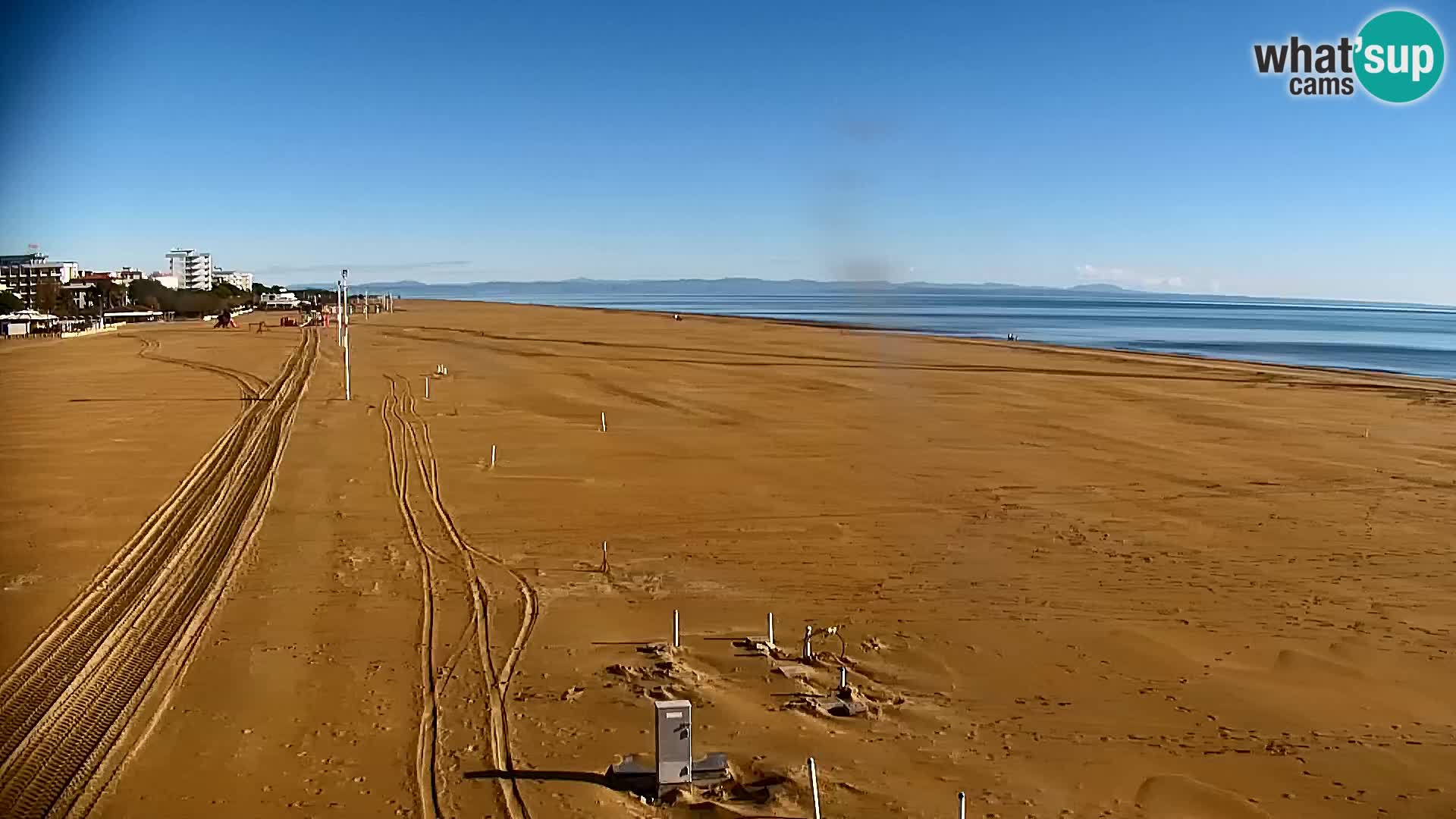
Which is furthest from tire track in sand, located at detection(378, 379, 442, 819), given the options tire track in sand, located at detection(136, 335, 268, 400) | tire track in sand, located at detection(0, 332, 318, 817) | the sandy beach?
tire track in sand, located at detection(136, 335, 268, 400)

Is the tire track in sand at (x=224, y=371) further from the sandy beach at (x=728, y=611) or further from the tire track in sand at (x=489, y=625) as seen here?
the tire track in sand at (x=489, y=625)

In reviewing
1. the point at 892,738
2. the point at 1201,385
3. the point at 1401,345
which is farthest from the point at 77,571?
the point at 1401,345

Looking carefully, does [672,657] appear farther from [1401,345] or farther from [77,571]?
[1401,345]

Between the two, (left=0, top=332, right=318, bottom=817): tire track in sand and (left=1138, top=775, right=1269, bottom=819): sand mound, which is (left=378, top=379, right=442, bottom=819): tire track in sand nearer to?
(left=0, top=332, right=318, bottom=817): tire track in sand

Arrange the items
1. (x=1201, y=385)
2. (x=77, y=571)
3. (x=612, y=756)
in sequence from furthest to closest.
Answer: (x=1201, y=385) < (x=77, y=571) < (x=612, y=756)

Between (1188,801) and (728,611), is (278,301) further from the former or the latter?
(1188,801)

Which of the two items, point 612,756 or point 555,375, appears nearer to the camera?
point 612,756

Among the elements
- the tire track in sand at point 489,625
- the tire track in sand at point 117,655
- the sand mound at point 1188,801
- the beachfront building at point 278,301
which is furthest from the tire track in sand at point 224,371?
the beachfront building at point 278,301
